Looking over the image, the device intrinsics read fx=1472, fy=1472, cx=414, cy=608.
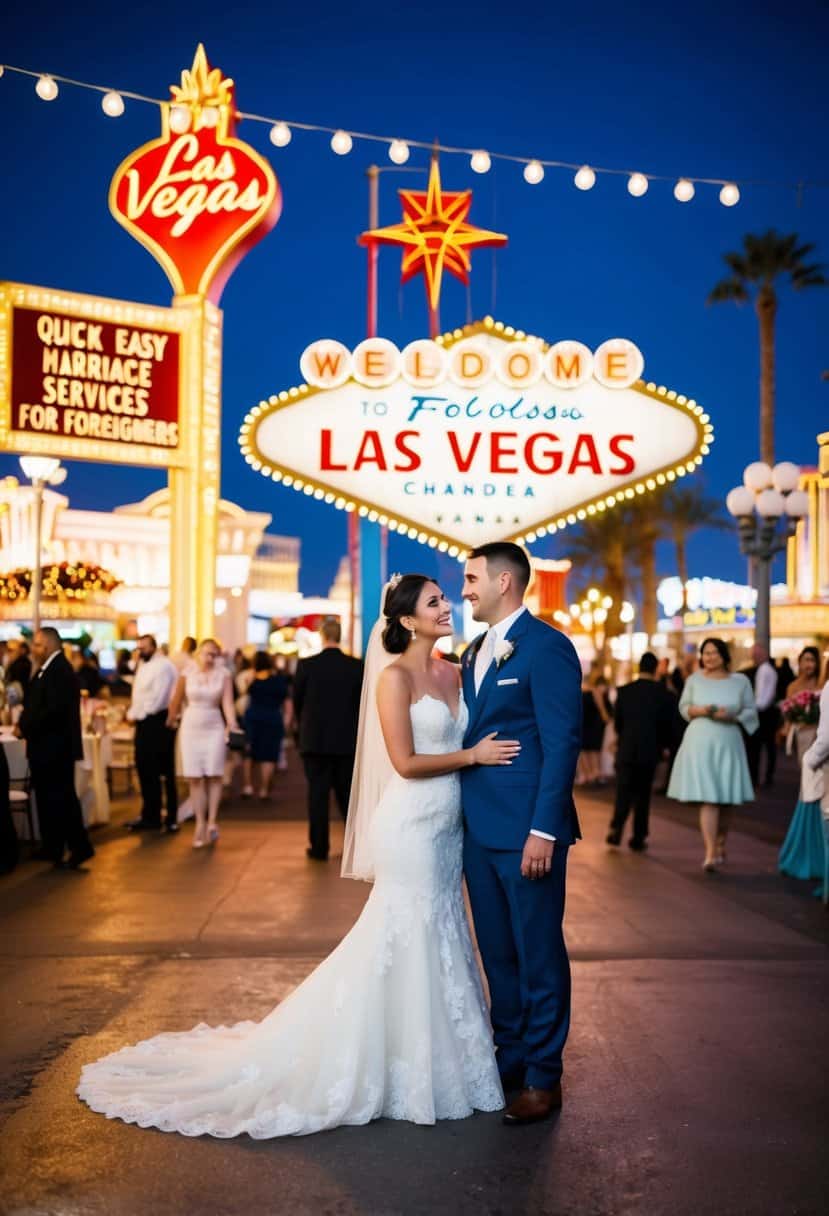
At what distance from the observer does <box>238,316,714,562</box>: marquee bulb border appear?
16047 mm

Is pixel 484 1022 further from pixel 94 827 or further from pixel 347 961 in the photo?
pixel 94 827

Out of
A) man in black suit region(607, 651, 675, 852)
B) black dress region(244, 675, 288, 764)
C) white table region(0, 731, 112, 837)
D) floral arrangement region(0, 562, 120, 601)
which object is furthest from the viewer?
floral arrangement region(0, 562, 120, 601)

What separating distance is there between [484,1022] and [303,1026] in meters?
0.65

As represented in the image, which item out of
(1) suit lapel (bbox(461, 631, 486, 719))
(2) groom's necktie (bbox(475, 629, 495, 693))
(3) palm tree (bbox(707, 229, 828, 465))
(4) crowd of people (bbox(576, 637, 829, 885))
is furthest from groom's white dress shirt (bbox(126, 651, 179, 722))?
(3) palm tree (bbox(707, 229, 828, 465))

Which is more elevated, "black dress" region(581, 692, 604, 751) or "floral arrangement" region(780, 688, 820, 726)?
"floral arrangement" region(780, 688, 820, 726)

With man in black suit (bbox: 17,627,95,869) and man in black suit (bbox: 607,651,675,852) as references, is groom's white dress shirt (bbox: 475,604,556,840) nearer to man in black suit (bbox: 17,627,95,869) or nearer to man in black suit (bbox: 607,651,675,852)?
man in black suit (bbox: 17,627,95,869)

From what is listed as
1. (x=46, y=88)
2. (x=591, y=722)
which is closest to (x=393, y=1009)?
(x=46, y=88)

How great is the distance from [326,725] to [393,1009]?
7.39 m

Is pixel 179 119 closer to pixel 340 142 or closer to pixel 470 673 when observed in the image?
pixel 340 142

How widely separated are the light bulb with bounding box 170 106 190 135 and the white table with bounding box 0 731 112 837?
809cm

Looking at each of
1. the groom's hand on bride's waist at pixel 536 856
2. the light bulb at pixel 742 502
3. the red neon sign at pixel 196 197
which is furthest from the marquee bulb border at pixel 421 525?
the groom's hand on bride's waist at pixel 536 856

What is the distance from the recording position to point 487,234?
56.9 ft

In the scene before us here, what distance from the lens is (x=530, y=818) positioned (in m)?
5.21

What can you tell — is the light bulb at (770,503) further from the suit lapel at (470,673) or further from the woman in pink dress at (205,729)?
the suit lapel at (470,673)
